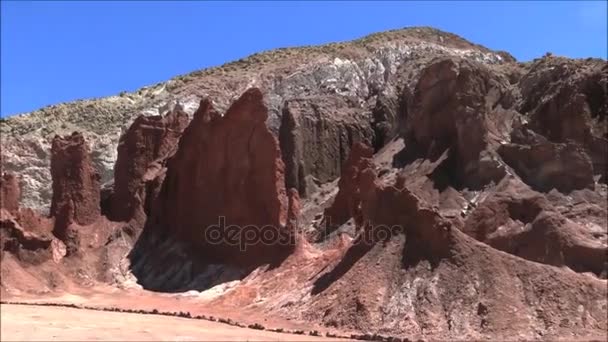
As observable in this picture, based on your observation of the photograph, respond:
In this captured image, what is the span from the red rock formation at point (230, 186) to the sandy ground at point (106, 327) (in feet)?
37.1

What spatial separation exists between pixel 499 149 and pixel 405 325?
25.2 metres

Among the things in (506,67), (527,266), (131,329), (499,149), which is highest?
(506,67)

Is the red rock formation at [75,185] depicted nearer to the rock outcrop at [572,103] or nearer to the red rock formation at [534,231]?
the red rock formation at [534,231]

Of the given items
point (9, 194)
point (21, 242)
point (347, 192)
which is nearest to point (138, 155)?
point (9, 194)

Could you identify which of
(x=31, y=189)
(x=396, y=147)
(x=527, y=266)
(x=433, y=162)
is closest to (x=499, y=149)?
(x=433, y=162)

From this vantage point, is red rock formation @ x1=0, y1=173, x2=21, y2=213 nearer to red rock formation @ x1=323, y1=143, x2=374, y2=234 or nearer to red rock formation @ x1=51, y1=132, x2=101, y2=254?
red rock formation @ x1=51, y1=132, x2=101, y2=254

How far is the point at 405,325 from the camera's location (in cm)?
3347

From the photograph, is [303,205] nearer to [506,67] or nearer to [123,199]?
[123,199]

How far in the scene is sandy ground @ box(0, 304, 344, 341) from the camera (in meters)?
27.1

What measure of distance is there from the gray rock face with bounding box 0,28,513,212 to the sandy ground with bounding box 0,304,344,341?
3523cm

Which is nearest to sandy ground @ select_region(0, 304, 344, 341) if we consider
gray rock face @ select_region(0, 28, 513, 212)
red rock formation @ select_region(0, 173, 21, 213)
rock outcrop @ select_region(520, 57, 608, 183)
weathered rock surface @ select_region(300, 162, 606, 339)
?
weathered rock surface @ select_region(300, 162, 606, 339)

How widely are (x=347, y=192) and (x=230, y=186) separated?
797cm

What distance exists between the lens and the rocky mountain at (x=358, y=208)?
34.7 metres

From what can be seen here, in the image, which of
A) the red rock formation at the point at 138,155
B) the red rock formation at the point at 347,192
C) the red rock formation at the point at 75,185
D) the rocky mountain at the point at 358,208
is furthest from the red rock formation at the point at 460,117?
the red rock formation at the point at 75,185
